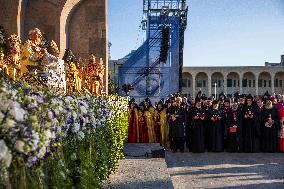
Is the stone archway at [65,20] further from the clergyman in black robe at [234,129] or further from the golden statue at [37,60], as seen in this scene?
the clergyman in black robe at [234,129]

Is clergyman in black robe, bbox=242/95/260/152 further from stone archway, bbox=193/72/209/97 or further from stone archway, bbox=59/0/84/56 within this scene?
stone archway, bbox=193/72/209/97

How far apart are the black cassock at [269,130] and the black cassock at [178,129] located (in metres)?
2.32

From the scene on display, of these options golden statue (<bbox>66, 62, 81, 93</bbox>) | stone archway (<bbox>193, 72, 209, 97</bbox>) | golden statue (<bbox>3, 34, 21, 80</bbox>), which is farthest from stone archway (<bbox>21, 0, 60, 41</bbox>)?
stone archway (<bbox>193, 72, 209, 97</bbox>)

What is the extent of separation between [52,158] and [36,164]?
0.47m

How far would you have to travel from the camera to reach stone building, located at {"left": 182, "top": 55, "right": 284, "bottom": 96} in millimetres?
66812

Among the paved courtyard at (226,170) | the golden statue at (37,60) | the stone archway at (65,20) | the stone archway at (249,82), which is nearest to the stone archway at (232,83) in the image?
the stone archway at (249,82)

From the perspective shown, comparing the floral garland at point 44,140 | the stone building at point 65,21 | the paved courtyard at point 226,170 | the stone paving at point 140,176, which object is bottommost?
the paved courtyard at point 226,170

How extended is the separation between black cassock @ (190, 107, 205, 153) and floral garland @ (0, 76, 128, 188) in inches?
370

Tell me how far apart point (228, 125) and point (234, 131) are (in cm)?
28

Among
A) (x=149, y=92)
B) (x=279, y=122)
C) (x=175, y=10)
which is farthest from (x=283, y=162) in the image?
(x=175, y=10)

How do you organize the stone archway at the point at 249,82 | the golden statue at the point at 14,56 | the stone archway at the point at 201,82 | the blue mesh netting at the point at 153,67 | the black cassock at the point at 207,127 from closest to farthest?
the golden statue at the point at 14,56, the black cassock at the point at 207,127, the blue mesh netting at the point at 153,67, the stone archway at the point at 201,82, the stone archway at the point at 249,82

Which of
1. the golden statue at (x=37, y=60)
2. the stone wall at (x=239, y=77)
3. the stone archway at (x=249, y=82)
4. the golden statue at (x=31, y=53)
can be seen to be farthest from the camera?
the stone archway at (x=249, y=82)

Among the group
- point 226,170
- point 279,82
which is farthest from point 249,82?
point 226,170

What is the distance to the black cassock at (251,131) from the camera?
587 inches
